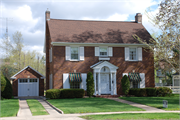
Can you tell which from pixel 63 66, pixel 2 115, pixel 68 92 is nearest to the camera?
pixel 2 115

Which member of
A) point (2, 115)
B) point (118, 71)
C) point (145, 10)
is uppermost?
point (145, 10)

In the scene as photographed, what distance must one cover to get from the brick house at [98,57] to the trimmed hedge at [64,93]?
54.6 inches

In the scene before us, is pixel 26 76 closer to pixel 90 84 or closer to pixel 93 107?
pixel 90 84

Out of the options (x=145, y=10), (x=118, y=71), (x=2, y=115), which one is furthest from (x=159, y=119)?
(x=118, y=71)

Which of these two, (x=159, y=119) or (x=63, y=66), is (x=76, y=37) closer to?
(x=63, y=66)

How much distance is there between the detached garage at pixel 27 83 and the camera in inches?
1122

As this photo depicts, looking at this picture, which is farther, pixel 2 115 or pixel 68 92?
pixel 68 92

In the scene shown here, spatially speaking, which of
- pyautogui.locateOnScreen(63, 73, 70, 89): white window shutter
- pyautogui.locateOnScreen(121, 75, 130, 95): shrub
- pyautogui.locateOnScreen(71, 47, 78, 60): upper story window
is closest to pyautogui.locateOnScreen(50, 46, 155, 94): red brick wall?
pyautogui.locateOnScreen(63, 73, 70, 89): white window shutter

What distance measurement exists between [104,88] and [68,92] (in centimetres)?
422

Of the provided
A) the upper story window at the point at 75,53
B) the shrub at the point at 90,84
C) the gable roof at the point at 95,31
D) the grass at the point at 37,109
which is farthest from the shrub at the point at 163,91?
the grass at the point at 37,109

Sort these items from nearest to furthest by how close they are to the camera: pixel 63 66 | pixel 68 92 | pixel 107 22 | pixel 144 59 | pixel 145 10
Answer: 1. pixel 145 10
2. pixel 68 92
3. pixel 63 66
4. pixel 144 59
5. pixel 107 22

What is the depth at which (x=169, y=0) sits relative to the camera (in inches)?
723

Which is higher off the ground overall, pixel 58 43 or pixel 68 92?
pixel 58 43

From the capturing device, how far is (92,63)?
2414 cm
